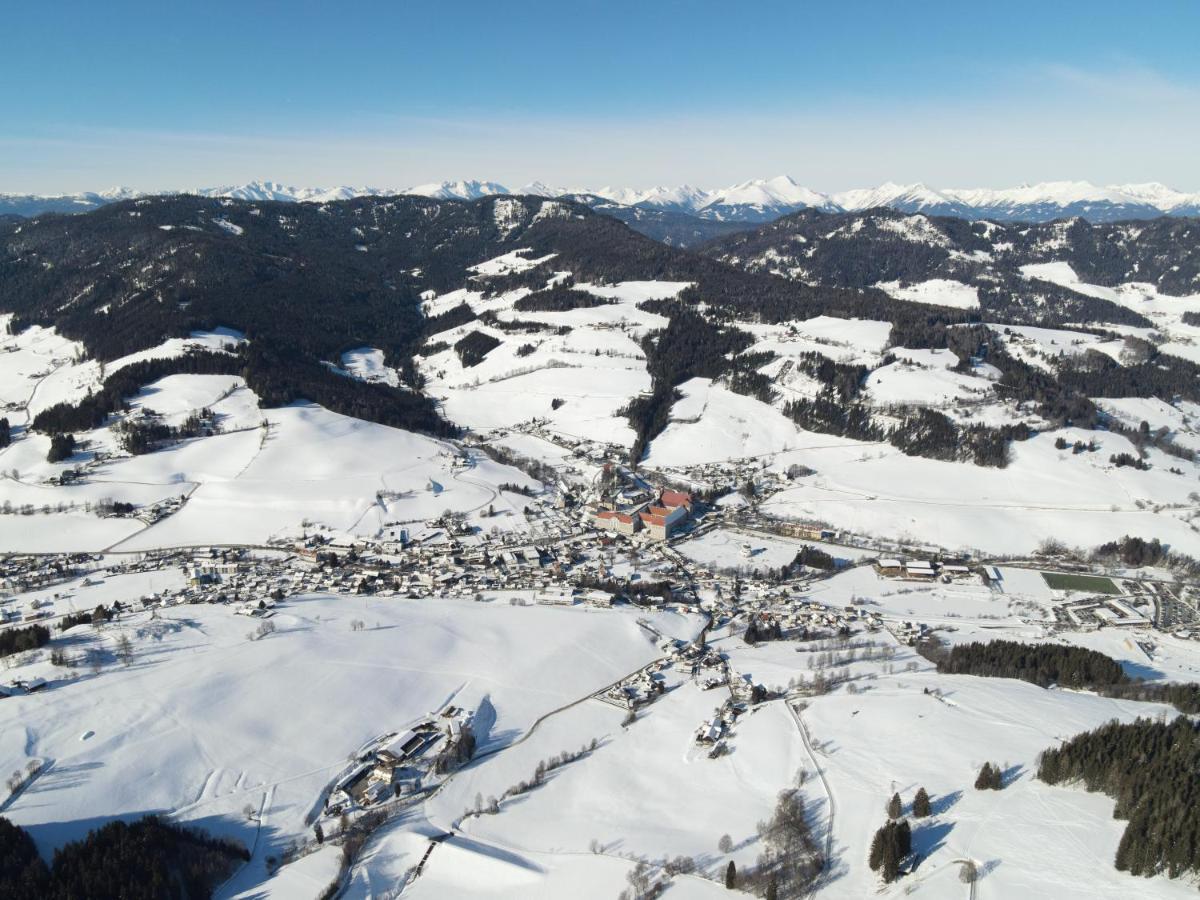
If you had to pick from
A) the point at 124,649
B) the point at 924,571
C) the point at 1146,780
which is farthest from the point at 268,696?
the point at 924,571

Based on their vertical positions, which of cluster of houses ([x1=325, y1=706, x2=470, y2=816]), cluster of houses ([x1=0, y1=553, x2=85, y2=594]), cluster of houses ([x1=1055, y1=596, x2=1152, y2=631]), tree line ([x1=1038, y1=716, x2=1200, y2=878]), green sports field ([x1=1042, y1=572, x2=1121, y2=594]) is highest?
tree line ([x1=1038, y1=716, x2=1200, y2=878])

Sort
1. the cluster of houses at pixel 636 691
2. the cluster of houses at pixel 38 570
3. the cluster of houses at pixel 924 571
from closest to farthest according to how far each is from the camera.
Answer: the cluster of houses at pixel 636 691 < the cluster of houses at pixel 38 570 < the cluster of houses at pixel 924 571

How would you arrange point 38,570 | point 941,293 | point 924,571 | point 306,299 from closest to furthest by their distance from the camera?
point 38,570 → point 924,571 → point 306,299 → point 941,293

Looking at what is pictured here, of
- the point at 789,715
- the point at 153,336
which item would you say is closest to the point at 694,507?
the point at 789,715

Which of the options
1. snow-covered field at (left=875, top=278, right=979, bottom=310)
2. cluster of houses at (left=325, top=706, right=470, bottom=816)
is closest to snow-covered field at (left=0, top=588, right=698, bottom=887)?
cluster of houses at (left=325, top=706, right=470, bottom=816)

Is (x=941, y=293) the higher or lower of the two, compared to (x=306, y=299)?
higher

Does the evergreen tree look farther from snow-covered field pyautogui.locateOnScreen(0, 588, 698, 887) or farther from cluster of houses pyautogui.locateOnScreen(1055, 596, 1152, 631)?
cluster of houses pyautogui.locateOnScreen(1055, 596, 1152, 631)

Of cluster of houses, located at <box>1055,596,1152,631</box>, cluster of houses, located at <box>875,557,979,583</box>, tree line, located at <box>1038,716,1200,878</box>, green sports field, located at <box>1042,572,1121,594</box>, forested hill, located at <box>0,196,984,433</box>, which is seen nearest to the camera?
tree line, located at <box>1038,716,1200,878</box>

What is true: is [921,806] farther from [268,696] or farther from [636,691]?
[268,696]

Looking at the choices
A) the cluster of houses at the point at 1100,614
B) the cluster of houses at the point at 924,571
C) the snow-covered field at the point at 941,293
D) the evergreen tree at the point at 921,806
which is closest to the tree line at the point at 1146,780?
the evergreen tree at the point at 921,806

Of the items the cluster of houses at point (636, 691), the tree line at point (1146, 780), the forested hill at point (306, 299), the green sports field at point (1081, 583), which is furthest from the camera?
the forested hill at point (306, 299)

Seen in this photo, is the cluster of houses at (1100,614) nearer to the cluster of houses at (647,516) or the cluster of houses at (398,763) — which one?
the cluster of houses at (647,516)
